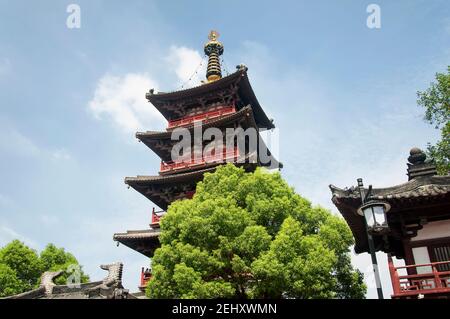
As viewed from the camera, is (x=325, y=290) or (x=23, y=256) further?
(x=23, y=256)

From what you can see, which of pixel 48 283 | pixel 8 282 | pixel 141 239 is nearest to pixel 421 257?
pixel 48 283

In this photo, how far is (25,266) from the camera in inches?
1233

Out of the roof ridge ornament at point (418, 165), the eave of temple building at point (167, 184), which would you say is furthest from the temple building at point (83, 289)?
the roof ridge ornament at point (418, 165)

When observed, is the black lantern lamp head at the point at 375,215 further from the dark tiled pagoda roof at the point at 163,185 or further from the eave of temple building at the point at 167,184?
the dark tiled pagoda roof at the point at 163,185

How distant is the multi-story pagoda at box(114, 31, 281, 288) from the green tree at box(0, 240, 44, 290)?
13.3 meters

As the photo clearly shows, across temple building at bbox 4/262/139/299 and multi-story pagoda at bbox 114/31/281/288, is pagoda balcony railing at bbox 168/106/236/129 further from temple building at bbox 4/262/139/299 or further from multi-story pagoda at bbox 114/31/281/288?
temple building at bbox 4/262/139/299

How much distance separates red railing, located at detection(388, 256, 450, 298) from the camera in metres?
9.24

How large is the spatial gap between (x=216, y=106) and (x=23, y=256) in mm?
20206

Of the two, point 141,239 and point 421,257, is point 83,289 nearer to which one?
point 141,239

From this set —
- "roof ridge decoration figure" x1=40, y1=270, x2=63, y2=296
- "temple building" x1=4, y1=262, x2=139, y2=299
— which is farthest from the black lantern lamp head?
"roof ridge decoration figure" x1=40, y1=270, x2=63, y2=296

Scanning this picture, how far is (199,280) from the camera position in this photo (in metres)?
14.2

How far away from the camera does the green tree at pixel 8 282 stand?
94.7ft
